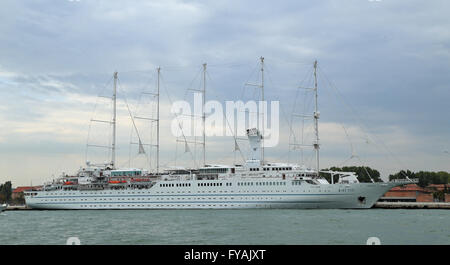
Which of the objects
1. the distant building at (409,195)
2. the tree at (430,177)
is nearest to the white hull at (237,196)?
the distant building at (409,195)

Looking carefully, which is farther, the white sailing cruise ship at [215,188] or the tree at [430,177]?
the tree at [430,177]

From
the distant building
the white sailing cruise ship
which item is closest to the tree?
the distant building

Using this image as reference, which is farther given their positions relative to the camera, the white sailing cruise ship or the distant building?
the distant building

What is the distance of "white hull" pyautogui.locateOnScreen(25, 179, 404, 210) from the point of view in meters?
52.4

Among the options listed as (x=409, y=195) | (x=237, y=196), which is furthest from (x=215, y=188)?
(x=409, y=195)

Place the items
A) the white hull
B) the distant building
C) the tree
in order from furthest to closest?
the tree, the distant building, the white hull

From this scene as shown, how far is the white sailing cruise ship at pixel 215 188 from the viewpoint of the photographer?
52.7 metres

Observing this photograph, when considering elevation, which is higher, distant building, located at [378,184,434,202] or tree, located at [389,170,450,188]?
tree, located at [389,170,450,188]

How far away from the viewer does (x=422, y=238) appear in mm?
26625

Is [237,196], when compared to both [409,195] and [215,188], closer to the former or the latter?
[215,188]

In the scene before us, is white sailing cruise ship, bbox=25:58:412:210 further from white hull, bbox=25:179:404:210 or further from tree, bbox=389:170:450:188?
tree, bbox=389:170:450:188

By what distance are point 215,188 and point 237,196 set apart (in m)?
3.10

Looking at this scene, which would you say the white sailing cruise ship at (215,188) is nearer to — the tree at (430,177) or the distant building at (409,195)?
the distant building at (409,195)
